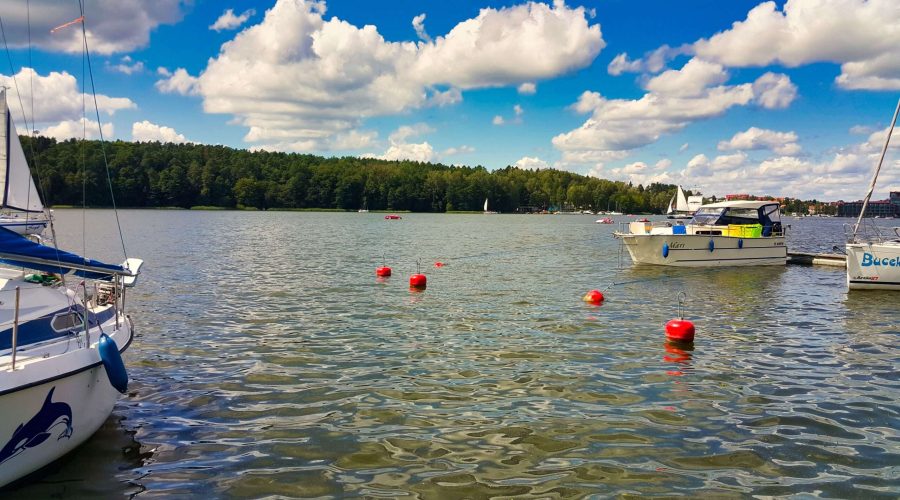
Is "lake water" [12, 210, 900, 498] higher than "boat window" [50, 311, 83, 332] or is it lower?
lower

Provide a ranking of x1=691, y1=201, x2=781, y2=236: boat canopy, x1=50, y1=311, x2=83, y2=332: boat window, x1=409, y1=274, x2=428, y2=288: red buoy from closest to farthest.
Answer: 1. x1=50, y1=311, x2=83, y2=332: boat window
2. x1=409, y1=274, x2=428, y2=288: red buoy
3. x1=691, y1=201, x2=781, y2=236: boat canopy

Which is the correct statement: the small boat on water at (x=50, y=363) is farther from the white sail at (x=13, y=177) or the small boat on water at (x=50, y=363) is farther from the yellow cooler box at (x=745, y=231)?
the yellow cooler box at (x=745, y=231)

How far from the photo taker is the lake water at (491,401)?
8180 millimetres

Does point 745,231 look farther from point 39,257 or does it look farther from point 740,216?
point 39,257

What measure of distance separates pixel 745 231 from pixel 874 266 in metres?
11.7

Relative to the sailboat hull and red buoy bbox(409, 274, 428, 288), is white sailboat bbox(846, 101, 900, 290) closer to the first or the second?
the sailboat hull

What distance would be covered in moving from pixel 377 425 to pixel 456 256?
33868 millimetres

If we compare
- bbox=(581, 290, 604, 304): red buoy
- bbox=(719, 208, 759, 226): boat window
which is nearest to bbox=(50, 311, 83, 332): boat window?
bbox=(581, 290, 604, 304): red buoy

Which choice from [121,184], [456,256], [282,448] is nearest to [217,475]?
[282,448]

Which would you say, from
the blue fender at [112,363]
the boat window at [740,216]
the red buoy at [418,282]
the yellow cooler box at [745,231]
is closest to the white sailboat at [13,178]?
the blue fender at [112,363]

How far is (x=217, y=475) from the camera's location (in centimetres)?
820

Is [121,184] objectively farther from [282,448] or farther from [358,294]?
[282,448]

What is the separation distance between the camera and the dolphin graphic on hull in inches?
283

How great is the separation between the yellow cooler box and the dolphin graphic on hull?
3758cm
